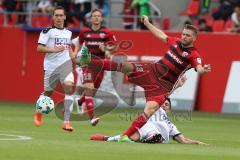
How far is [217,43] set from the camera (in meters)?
27.8

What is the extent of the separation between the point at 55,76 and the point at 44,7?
13.2 metres

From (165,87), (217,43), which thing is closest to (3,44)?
(217,43)

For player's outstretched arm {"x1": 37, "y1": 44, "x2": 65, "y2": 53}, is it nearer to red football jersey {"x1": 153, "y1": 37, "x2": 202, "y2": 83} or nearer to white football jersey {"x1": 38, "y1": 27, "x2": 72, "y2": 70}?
white football jersey {"x1": 38, "y1": 27, "x2": 72, "y2": 70}

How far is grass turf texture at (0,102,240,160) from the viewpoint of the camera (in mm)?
12773

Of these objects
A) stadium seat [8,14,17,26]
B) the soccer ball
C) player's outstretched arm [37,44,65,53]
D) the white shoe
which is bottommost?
the white shoe

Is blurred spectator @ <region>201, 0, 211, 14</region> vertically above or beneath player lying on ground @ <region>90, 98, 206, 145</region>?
above

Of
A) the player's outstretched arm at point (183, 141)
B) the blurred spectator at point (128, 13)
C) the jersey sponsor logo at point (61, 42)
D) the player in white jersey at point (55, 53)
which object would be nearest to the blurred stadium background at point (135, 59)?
the blurred spectator at point (128, 13)

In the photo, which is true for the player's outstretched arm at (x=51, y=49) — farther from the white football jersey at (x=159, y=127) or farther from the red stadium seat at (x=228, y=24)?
the red stadium seat at (x=228, y=24)

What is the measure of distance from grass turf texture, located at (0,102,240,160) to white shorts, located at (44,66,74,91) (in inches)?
36.2

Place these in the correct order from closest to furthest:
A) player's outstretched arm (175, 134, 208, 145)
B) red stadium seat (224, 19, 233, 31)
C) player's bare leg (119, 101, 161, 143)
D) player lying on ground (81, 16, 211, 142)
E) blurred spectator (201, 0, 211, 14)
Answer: player's bare leg (119, 101, 161, 143) → player lying on ground (81, 16, 211, 142) → player's outstretched arm (175, 134, 208, 145) → red stadium seat (224, 19, 233, 31) → blurred spectator (201, 0, 211, 14)

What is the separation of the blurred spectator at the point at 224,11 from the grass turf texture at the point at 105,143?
5.91 m

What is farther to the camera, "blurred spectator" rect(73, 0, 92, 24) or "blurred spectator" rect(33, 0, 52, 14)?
"blurred spectator" rect(33, 0, 52, 14)

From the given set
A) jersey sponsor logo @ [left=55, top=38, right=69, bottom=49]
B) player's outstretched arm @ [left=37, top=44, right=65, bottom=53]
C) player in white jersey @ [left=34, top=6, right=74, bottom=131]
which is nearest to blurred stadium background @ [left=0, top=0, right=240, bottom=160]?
player in white jersey @ [left=34, top=6, right=74, bottom=131]

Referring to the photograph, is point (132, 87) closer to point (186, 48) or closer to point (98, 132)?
point (98, 132)
